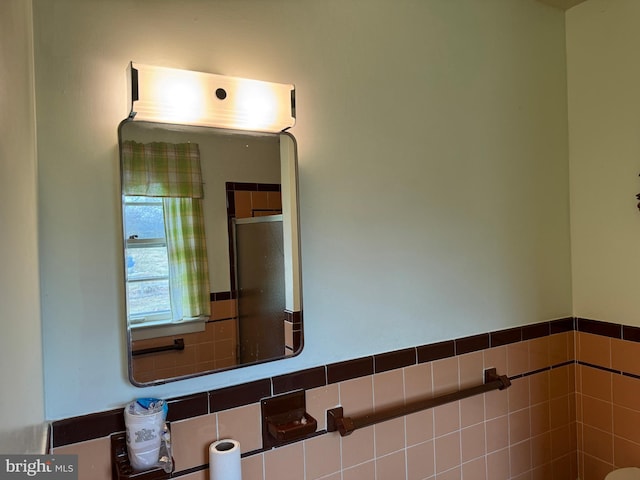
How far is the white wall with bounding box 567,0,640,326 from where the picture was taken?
1817mm

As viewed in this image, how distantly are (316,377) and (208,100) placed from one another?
2.90 ft

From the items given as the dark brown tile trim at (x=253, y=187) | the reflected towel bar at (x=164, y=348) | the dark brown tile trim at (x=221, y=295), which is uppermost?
the dark brown tile trim at (x=253, y=187)

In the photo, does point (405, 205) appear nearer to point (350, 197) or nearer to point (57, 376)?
point (350, 197)

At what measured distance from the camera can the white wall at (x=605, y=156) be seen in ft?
5.96

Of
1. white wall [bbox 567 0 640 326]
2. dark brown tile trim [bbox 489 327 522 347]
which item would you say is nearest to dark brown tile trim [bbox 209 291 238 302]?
dark brown tile trim [bbox 489 327 522 347]

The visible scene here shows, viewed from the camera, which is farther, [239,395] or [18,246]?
[239,395]

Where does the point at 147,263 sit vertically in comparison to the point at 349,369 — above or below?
above

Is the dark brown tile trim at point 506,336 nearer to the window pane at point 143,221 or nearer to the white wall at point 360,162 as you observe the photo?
the white wall at point 360,162

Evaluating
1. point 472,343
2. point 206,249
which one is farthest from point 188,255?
point 472,343

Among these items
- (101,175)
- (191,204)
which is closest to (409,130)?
(191,204)

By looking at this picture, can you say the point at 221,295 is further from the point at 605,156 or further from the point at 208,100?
the point at 605,156

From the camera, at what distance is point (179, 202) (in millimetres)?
1209

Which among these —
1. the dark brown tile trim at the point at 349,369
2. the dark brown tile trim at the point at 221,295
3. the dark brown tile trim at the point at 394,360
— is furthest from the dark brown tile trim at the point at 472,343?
the dark brown tile trim at the point at 221,295

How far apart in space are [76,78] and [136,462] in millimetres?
945
